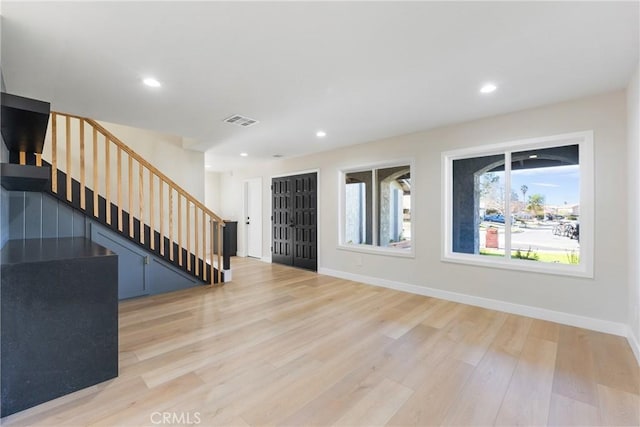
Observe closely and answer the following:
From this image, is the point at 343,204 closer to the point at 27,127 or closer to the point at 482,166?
the point at 482,166

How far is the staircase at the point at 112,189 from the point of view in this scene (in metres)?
3.23

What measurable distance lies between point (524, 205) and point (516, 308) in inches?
48.9

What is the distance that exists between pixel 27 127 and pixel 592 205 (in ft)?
16.3

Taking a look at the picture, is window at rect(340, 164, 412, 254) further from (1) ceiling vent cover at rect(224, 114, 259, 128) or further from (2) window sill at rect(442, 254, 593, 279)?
(1) ceiling vent cover at rect(224, 114, 259, 128)

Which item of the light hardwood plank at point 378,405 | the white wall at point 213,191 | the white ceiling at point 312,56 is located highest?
the white ceiling at point 312,56

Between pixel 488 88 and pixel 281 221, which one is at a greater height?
pixel 488 88

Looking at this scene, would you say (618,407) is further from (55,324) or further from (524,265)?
(55,324)

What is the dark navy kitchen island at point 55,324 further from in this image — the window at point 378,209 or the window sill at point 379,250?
the window at point 378,209

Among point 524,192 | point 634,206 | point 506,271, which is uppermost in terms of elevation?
point 524,192

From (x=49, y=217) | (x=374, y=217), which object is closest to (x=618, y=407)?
(x=374, y=217)

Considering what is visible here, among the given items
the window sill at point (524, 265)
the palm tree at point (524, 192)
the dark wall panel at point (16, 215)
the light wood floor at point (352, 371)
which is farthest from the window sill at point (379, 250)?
the dark wall panel at point (16, 215)

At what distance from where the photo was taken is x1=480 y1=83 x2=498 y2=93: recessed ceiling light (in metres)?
2.56

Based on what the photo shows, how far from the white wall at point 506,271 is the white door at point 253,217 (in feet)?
7.51

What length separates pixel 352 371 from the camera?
2062 mm
